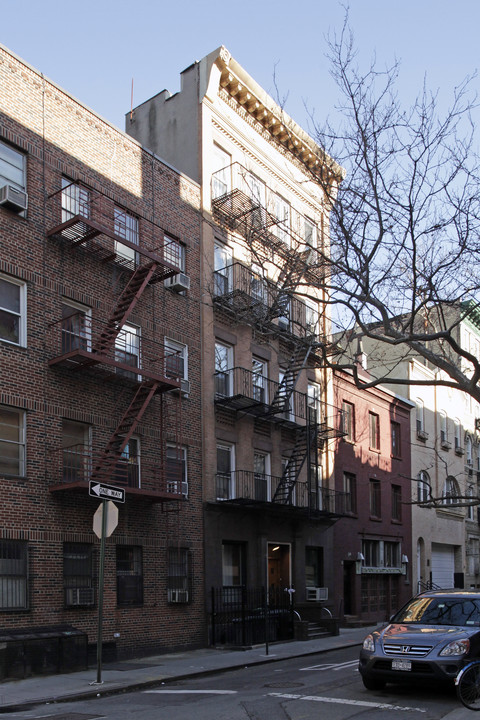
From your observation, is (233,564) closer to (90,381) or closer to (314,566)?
(314,566)

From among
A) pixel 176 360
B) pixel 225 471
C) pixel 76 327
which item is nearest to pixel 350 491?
pixel 225 471

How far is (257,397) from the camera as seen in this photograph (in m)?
25.9

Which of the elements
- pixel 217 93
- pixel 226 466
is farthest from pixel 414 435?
pixel 217 93

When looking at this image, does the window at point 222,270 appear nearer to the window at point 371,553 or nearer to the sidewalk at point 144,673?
the sidewalk at point 144,673

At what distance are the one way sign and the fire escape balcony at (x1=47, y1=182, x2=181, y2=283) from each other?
703cm

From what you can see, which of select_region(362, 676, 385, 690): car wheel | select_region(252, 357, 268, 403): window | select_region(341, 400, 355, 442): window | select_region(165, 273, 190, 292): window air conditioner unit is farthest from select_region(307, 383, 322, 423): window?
select_region(362, 676, 385, 690): car wheel

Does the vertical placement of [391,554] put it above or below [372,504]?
below

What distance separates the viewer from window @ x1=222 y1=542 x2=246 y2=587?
23.2m

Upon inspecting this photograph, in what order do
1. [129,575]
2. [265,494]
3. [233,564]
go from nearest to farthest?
[129,575]
[233,564]
[265,494]

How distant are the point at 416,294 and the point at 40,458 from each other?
8.81 metres

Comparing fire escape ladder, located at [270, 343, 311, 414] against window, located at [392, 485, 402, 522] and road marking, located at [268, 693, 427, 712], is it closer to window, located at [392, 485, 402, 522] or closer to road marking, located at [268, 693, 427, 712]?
window, located at [392, 485, 402, 522]

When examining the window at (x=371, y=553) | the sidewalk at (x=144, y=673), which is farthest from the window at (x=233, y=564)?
the window at (x=371, y=553)

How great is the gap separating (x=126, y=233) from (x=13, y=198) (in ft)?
13.9

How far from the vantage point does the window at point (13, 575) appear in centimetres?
1586
